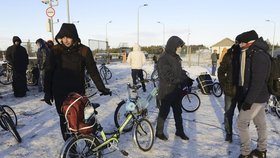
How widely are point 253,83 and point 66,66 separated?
2549 mm

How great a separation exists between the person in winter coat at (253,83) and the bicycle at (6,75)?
9.81m

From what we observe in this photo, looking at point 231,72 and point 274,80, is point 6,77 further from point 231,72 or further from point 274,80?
point 274,80

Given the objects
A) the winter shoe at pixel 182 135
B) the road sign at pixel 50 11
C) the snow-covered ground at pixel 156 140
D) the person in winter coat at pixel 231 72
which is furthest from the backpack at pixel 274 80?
the road sign at pixel 50 11

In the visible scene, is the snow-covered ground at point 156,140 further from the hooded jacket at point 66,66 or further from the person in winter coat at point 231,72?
the hooded jacket at point 66,66

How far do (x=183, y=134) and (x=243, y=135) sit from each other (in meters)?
1.46

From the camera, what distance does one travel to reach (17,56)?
912 cm

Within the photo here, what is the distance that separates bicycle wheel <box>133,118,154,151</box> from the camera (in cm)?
482

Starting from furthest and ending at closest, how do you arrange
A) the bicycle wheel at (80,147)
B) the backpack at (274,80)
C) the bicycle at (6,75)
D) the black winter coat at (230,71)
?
the bicycle at (6,75), the black winter coat at (230,71), the backpack at (274,80), the bicycle wheel at (80,147)

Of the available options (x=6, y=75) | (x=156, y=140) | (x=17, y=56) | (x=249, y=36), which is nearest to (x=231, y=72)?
(x=249, y=36)

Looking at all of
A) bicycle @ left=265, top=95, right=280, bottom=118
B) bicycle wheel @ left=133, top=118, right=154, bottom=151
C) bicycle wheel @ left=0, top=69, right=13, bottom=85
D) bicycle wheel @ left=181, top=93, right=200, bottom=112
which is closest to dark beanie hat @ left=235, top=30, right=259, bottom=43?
bicycle wheel @ left=133, top=118, right=154, bottom=151

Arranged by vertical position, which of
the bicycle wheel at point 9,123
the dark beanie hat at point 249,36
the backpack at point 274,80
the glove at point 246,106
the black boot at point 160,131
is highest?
the dark beanie hat at point 249,36

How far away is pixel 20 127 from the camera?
617 centimetres

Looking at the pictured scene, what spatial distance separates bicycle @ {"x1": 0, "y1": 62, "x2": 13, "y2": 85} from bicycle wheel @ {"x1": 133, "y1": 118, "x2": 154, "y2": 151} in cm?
838

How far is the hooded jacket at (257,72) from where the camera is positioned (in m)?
3.85
